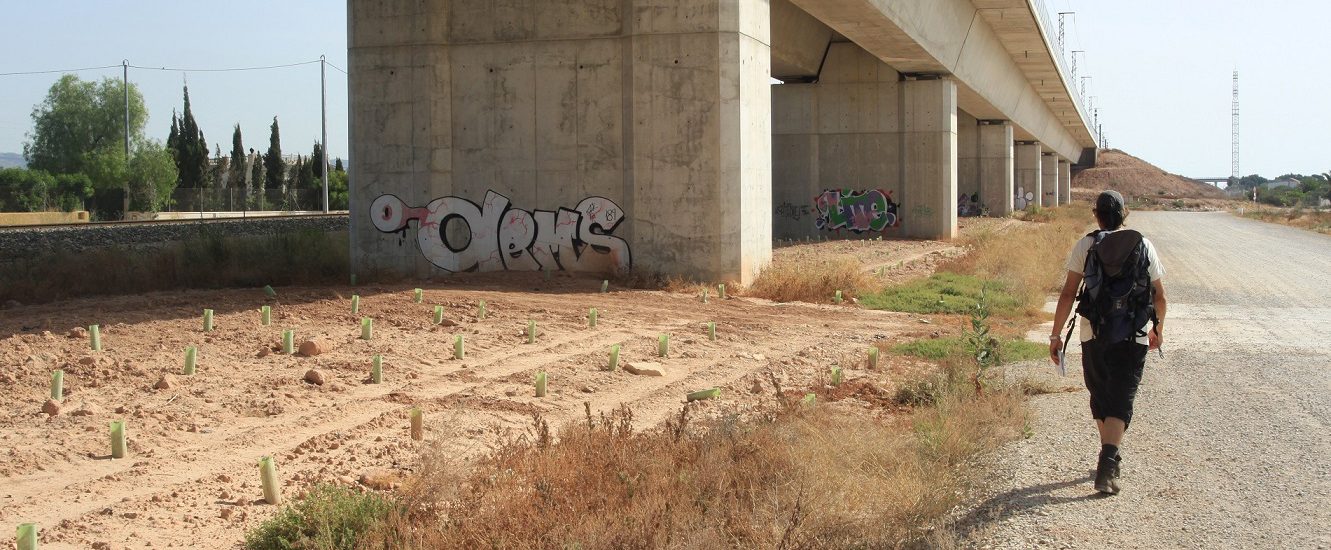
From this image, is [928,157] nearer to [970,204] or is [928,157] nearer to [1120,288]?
[970,204]

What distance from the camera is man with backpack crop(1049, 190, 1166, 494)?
624cm

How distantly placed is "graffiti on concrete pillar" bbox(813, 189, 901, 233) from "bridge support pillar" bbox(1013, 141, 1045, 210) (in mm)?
41169

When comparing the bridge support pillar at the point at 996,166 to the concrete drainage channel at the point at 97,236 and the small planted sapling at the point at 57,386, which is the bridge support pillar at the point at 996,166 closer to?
the concrete drainage channel at the point at 97,236

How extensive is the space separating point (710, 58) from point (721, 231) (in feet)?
8.09

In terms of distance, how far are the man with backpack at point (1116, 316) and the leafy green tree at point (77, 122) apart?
77.4 m

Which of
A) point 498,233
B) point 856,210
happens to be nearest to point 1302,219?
point 856,210

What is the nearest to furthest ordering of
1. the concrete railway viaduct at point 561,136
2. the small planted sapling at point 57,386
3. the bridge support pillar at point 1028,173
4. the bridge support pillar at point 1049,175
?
the small planted sapling at point 57,386, the concrete railway viaduct at point 561,136, the bridge support pillar at point 1028,173, the bridge support pillar at point 1049,175

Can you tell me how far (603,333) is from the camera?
12.6m

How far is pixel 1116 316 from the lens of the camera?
6.25 meters

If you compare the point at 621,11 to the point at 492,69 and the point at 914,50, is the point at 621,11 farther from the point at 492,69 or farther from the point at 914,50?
the point at 914,50

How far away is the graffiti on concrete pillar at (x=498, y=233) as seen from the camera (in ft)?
58.9

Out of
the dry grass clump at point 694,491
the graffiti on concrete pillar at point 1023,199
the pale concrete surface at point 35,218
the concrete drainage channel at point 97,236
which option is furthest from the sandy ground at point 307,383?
the graffiti on concrete pillar at point 1023,199

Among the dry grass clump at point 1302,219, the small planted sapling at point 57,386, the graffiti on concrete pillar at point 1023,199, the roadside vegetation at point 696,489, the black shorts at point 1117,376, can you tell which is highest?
the graffiti on concrete pillar at point 1023,199

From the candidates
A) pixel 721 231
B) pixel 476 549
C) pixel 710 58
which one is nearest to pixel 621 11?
pixel 710 58
